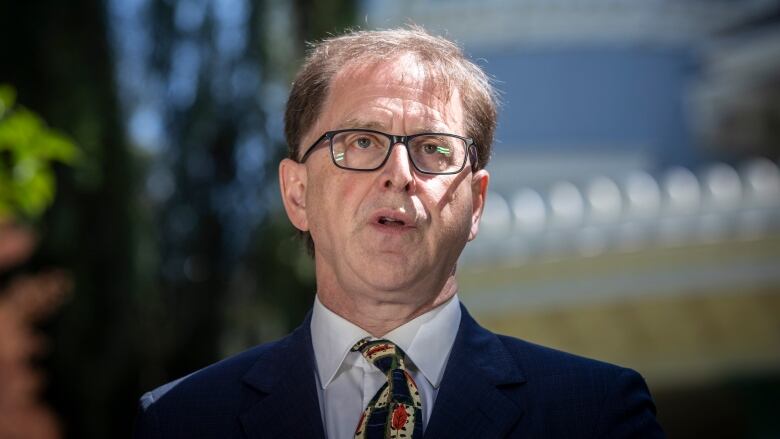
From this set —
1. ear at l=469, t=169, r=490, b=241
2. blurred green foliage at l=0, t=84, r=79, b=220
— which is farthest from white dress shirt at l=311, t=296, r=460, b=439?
blurred green foliage at l=0, t=84, r=79, b=220

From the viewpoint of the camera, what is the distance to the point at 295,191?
220 cm

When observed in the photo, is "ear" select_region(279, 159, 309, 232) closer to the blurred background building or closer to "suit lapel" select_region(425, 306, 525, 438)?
"suit lapel" select_region(425, 306, 525, 438)

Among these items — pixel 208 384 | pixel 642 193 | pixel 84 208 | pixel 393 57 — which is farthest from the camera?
pixel 642 193

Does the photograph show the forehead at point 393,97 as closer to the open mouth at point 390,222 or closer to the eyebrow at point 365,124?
the eyebrow at point 365,124

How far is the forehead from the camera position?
202 cm

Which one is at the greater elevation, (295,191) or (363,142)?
(363,142)

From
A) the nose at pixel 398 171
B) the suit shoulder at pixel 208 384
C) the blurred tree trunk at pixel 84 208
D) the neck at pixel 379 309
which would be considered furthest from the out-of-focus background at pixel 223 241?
the nose at pixel 398 171

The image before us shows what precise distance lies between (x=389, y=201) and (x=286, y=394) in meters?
0.42

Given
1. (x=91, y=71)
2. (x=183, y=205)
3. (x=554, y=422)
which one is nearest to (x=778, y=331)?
(x=183, y=205)

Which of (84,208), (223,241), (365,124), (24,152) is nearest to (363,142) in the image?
(365,124)

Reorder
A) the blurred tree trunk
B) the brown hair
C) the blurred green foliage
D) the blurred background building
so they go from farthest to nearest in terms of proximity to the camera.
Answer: the blurred background building, the blurred tree trunk, the blurred green foliage, the brown hair

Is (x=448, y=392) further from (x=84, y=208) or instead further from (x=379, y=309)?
(x=84, y=208)

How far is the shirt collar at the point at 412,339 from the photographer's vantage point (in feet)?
6.69

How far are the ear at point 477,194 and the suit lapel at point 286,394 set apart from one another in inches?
15.3
